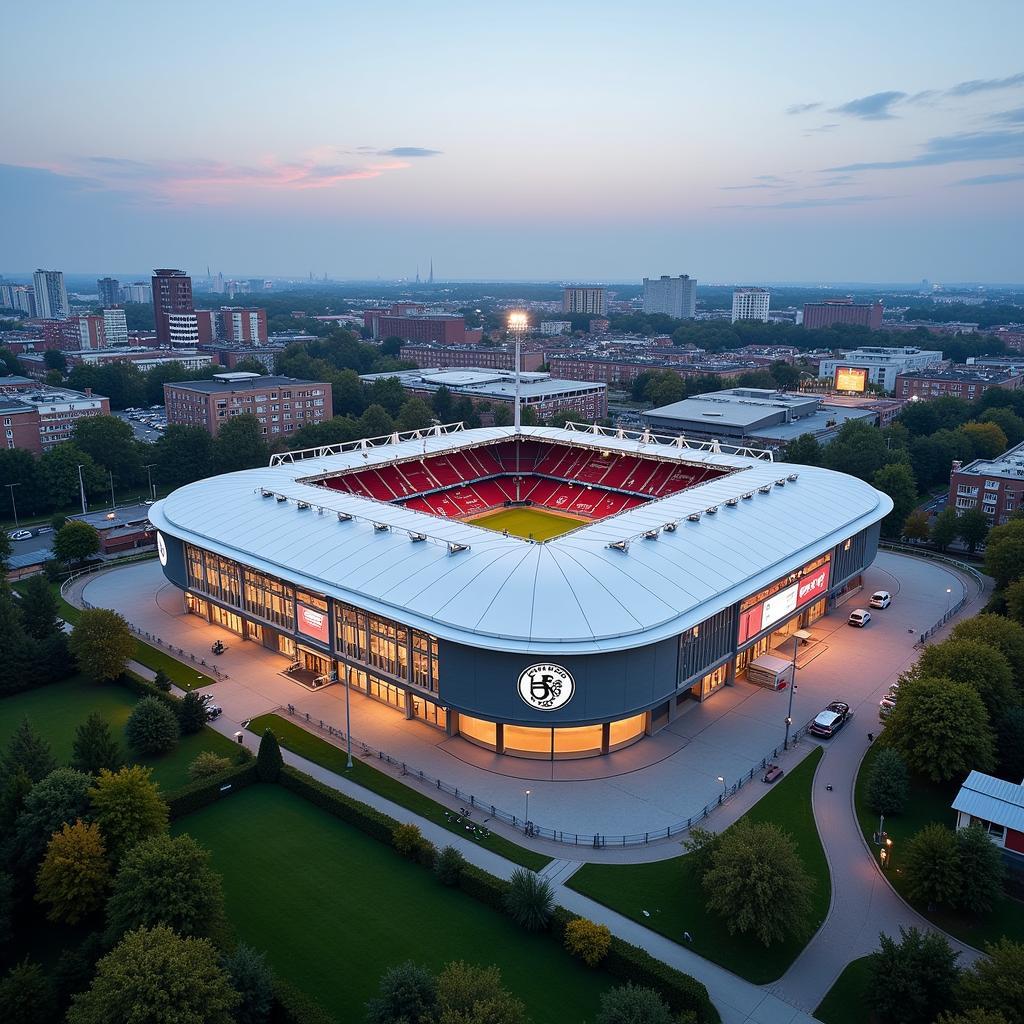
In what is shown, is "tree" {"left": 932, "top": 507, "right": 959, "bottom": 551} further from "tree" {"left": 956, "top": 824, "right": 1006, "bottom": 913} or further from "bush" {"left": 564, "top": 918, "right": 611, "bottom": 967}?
"bush" {"left": 564, "top": 918, "right": 611, "bottom": 967}

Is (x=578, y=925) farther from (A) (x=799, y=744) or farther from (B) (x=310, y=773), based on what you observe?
(A) (x=799, y=744)

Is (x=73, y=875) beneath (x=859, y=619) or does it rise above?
above

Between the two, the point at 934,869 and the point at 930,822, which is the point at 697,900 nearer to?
the point at 934,869

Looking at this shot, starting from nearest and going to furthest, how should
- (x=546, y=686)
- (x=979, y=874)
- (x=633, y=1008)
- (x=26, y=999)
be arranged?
(x=633, y=1008), (x=26, y=999), (x=979, y=874), (x=546, y=686)

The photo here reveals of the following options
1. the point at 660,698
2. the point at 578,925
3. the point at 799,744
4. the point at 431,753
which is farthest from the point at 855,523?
the point at 578,925

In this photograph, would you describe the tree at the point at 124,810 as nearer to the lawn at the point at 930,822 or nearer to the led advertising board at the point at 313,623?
the led advertising board at the point at 313,623

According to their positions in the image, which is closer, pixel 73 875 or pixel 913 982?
pixel 913 982

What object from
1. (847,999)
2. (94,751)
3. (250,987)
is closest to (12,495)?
(94,751)
